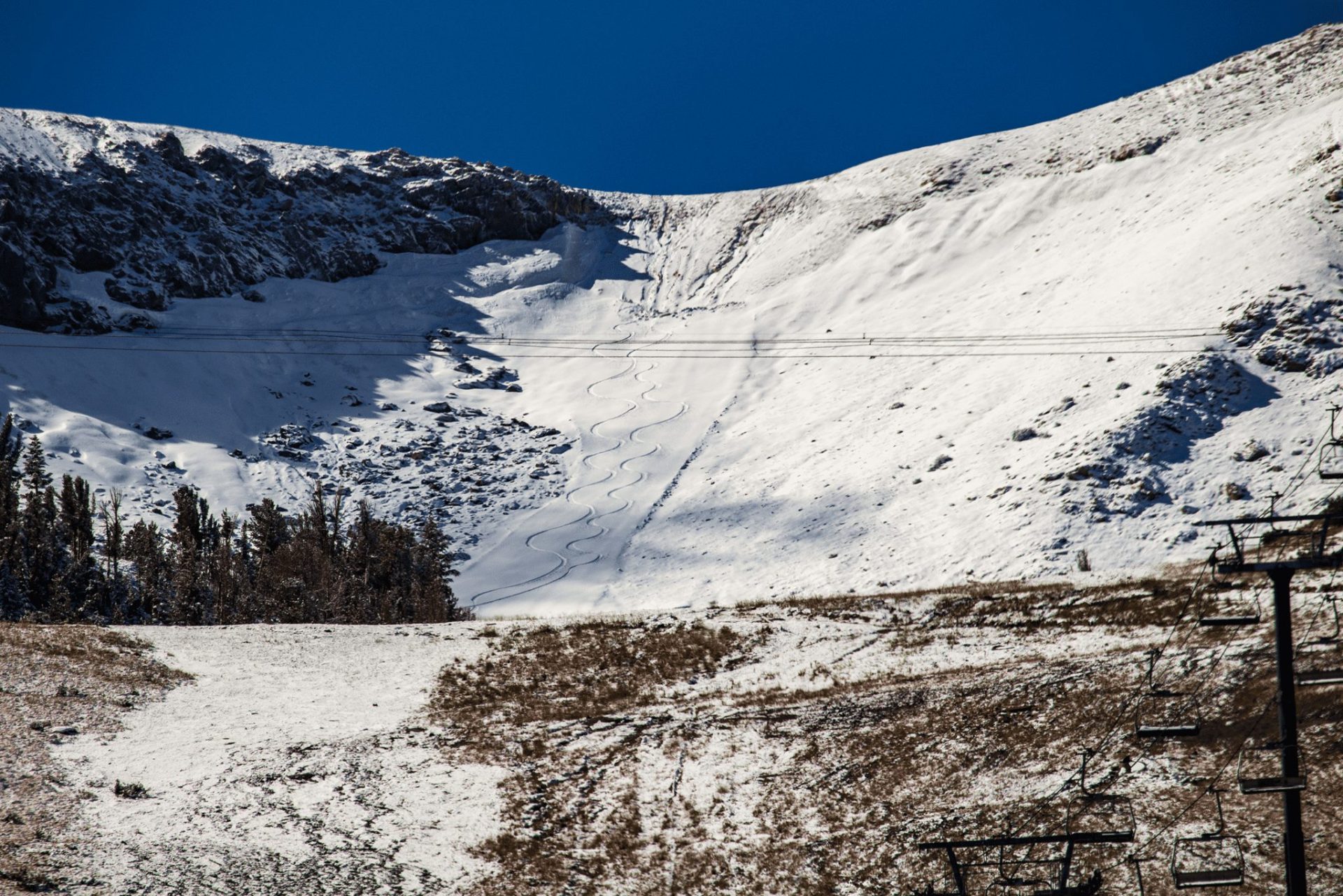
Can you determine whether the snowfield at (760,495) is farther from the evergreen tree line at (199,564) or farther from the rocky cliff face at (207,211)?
the evergreen tree line at (199,564)

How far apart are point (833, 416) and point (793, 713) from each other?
136 feet

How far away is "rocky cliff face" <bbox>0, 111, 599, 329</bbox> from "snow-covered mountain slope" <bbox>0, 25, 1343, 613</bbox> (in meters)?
2.40

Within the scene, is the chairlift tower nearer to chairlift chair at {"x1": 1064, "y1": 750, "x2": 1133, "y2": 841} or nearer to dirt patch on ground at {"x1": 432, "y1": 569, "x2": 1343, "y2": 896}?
dirt patch on ground at {"x1": 432, "y1": 569, "x2": 1343, "y2": 896}

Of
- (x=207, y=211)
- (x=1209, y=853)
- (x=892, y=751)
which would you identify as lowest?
(x=1209, y=853)

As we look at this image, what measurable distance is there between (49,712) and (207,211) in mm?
101648

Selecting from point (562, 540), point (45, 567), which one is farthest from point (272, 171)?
point (562, 540)

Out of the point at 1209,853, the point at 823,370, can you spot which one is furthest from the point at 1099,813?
the point at 823,370

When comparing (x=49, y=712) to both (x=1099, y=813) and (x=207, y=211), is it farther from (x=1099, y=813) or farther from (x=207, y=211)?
(x=207, y=211)

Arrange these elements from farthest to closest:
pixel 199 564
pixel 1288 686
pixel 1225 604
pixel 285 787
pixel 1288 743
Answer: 1. pixel 199 564
2. pixel 1225 604
3. pixel 285 787
4. pixel 1288 686
5. pixel 1288 743

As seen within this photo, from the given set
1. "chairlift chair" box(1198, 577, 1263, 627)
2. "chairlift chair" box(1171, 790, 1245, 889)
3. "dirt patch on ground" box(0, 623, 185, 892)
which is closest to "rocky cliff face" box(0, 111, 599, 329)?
"dirt patch on ground" box(0, 623, 185, 892)

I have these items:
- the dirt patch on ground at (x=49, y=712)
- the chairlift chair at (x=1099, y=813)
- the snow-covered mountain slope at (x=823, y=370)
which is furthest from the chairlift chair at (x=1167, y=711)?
the dirt patch on ground at (x=49, y=712)

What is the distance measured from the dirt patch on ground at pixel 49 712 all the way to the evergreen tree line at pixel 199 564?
19703mm

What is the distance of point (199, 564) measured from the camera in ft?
188

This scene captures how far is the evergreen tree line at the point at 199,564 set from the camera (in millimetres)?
52156
